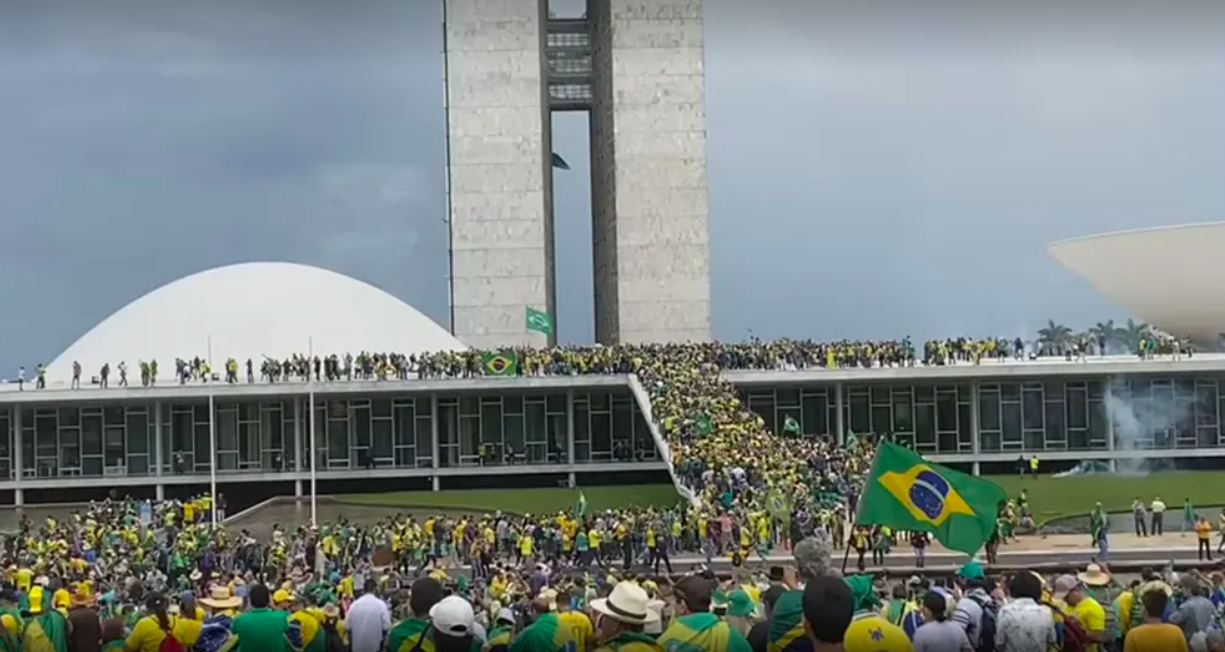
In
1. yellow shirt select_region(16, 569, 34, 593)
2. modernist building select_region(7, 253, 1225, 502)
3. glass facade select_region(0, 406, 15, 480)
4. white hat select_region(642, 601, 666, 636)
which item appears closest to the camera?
white hat select_region(642, 601, 666, 636)

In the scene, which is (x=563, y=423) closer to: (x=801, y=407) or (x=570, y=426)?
(x=570, y=426)

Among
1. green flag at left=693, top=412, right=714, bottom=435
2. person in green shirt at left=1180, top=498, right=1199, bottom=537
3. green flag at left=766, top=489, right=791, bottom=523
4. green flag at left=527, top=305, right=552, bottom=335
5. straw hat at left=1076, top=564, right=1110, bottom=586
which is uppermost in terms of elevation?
green flag at left=527, top=305, right=552, bottom=335

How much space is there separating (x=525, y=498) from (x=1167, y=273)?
79.3ft

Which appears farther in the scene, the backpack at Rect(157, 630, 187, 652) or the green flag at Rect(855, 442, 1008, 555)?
the green flag at Rect(855, 442, 1008, 555)

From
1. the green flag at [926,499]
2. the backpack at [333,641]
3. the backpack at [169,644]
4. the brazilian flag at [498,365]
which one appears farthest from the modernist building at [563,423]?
the backpack at [169,644]

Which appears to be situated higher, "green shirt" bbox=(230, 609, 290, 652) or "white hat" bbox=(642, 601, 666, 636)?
"white hat" bbox=(642, 601, 666, 636)

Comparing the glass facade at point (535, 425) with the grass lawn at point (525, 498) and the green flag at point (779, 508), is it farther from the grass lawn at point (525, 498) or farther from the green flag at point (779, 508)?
the green flag at point (779, 508)

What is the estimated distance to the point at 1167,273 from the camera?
4844 cm

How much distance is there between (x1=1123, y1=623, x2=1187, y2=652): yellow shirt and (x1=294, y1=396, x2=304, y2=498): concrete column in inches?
1419

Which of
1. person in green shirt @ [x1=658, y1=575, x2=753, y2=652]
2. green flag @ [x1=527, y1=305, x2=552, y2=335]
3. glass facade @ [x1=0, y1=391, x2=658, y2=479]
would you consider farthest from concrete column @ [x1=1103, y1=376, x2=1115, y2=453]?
person in green shirt @ [x1=658, y1=575, x2=753, y2=652]

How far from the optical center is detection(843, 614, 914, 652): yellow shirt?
5191mm

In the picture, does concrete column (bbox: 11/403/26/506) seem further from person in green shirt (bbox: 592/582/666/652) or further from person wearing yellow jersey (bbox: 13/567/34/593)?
person in green shirt (bbox: 592/582/666/652)

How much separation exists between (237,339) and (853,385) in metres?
19.6

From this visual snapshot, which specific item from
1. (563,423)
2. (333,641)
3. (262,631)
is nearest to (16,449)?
(563,423)
